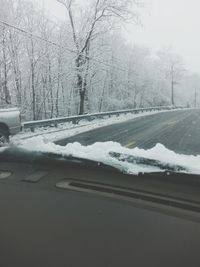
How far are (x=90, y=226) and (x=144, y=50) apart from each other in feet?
210

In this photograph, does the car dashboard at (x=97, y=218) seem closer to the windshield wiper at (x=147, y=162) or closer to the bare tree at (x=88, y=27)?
the windshield wiper at (x=147, y=162)

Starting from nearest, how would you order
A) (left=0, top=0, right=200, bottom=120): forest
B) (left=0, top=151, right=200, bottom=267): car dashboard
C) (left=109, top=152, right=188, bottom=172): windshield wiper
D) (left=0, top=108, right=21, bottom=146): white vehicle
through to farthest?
1. (left=0, top=151, right=200, bottom=267): car dashboard
2. (left=109, top=152, right=188, bottom=172): windshield wiper
3. (left=0, top=108, right=21, bottom=146): white vehicle
4. (left=0, top=0, right=200, bottom=120): forest

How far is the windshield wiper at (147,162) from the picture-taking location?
256 centimetres

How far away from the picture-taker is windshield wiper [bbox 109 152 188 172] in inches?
101

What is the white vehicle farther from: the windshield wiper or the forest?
the forest

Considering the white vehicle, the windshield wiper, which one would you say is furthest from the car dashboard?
the white vehicle

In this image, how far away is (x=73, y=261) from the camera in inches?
73.5

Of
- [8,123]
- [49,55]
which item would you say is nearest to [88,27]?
[49,55]

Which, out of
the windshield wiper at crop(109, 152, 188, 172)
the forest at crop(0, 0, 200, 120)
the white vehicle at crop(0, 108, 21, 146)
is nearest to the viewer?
the windshield wiper at crop(109, 152, 188, 172)

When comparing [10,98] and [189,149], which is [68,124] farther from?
[189,149]

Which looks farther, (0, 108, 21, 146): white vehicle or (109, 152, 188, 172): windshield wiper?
(0, 108, 21, 146): white vehicle

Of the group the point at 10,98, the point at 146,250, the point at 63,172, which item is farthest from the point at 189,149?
the point at 10,98

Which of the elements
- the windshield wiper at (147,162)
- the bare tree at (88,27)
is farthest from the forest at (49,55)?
the windshield wiper at (147,162)

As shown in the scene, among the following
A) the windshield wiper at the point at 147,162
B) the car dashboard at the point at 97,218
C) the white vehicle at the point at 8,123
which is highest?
the windshield wiper at the point at 147,162
